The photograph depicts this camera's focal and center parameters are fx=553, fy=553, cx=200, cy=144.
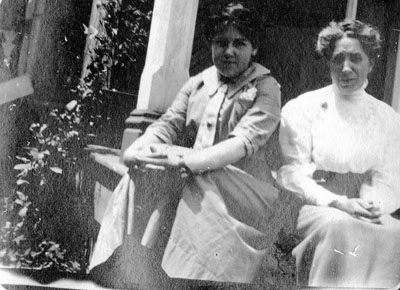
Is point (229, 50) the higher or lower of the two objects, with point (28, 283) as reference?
higher

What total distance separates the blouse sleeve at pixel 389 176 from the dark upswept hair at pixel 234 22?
406 millimetres

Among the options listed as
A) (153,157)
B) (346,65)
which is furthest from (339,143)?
(153,157)

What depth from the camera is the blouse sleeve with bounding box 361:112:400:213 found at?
1.31m

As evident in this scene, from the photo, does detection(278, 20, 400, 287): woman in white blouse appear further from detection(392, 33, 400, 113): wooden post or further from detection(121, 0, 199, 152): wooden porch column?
detection(121, 0, 199, 152): wooden porch column

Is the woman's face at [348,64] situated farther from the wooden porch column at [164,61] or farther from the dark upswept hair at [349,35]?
the wooden porch column at [164,61]

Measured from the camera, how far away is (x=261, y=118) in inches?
46.5

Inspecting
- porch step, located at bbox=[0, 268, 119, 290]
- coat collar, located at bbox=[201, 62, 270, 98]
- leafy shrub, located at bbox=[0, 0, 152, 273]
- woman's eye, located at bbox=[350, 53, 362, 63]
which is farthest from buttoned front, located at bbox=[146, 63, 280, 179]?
porch step, located at bbox=[0, 268, 119, 290]

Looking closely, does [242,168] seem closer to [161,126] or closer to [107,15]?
[161,126]

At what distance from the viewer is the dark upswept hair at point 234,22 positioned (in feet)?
3.80

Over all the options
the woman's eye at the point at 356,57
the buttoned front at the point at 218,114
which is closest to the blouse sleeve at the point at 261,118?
the buttoned front at the point at 218,114

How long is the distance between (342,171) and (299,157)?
0.11 metres

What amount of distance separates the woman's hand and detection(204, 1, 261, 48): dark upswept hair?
1.36 ft

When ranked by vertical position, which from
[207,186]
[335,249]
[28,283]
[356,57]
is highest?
[356,57]

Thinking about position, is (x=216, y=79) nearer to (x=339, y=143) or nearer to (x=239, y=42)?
(x=239, y=42)
